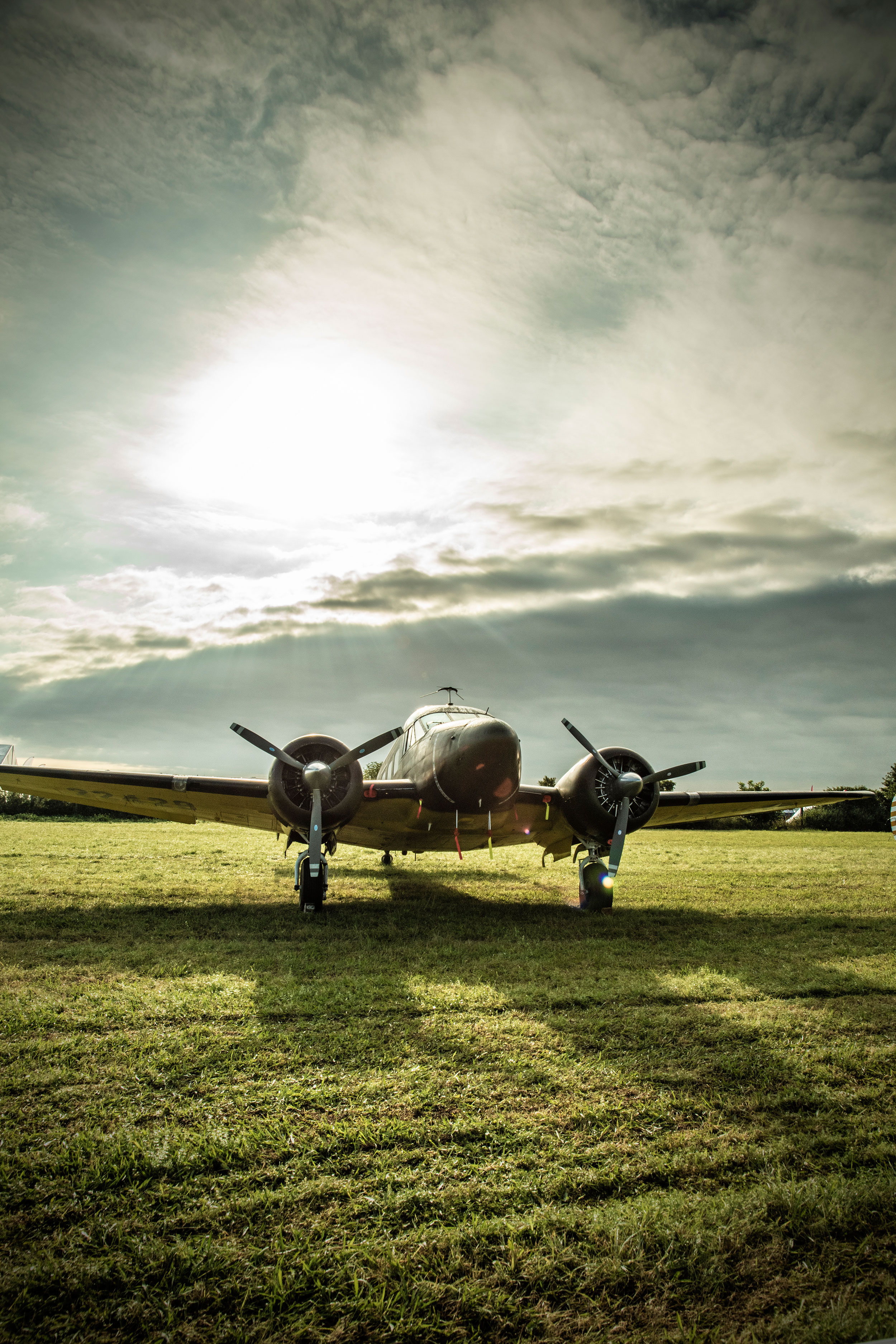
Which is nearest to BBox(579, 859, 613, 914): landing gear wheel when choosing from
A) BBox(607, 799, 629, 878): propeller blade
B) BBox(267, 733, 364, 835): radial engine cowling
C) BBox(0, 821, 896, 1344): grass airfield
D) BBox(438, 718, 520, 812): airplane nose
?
BBox(607, 799, 629, 878): propeller blade

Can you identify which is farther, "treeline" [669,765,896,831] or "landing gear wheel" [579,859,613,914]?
"treeline" [669,765,896,831]

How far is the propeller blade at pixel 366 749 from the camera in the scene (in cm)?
1228

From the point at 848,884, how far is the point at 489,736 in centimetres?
1070

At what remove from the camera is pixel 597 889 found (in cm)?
1266

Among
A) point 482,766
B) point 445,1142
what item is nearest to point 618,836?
point 482,766

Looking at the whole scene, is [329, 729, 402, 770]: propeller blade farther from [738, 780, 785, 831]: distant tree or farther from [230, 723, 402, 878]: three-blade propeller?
[738, 780, 785, 831]: distant tree

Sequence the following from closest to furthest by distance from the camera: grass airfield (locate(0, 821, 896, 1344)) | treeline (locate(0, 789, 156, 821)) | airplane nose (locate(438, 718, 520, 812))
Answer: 1. grass airfield (locate(0, 821, 896, 1344))
2. airplane nose (locate(438, 718, 520, 812))
3. treeline (locate(0, 789, 156, 821))

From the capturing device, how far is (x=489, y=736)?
38.2 feet

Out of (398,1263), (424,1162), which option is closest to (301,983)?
(424,1162)

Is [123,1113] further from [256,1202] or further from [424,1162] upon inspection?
[424,1162]

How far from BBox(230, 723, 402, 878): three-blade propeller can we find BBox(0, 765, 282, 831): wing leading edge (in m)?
1.25

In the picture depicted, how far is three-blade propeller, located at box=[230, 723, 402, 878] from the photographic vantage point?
39.2 ft

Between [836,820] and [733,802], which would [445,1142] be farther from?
[836,820]

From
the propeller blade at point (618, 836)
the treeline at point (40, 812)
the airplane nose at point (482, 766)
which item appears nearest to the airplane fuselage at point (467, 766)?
the airplane nose at point (482, 766)
